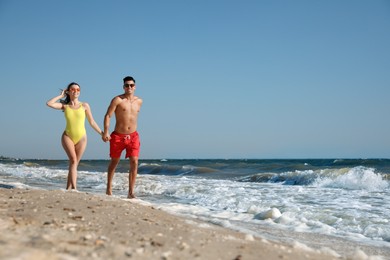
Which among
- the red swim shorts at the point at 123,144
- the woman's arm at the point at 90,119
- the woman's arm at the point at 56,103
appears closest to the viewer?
the woman's arm at the point at 56,103

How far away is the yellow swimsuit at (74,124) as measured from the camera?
628 centimetres

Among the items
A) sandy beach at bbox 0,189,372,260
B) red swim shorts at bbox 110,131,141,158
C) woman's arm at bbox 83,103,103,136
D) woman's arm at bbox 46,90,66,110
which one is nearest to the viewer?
sandy beach at bbox 0,189,372,260

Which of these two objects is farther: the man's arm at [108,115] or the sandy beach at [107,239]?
the man's arm at [108,115]

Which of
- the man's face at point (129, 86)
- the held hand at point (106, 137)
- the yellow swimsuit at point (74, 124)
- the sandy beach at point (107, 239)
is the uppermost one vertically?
the man's face at point (129, 86)

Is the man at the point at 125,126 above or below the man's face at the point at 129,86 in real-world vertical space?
below

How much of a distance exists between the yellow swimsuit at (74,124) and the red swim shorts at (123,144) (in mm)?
539

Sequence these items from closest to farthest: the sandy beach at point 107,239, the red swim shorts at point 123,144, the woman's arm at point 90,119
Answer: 1. the sandy beach at point 107,239
2. the woman's arm at point 90,119
3. the red swim shorts at point 123,144

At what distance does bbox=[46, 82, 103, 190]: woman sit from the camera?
626 centimetres

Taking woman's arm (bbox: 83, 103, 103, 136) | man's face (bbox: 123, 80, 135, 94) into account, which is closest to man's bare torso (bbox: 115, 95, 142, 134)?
man's face (bbox: 123, 80, 135, 94)

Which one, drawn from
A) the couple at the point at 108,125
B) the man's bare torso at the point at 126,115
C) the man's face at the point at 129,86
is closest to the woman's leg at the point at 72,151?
the couple at the point at 108,125

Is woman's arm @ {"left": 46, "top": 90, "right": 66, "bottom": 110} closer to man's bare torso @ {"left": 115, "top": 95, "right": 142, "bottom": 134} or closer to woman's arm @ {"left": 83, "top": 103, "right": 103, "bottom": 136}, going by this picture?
woman's arm @ {"left": 83, "top": 103, "right": 103, "bottom": 136}

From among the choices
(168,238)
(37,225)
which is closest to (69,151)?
(37,225)

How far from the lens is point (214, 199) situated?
Answer: 7.85 meters

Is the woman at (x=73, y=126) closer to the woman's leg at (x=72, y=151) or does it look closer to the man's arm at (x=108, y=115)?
the woman's leg at (x=72, y=151)
